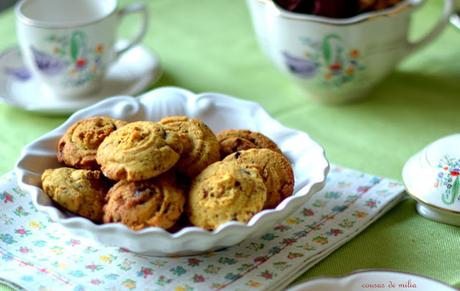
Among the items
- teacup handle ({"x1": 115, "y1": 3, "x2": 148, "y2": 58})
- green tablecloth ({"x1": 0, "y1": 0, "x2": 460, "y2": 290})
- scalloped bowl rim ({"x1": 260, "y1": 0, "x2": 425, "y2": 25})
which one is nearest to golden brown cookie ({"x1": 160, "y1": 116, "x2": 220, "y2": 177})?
green tablecloth ({"x1": 0, "y1": 0, "x2": 460, "y2": 290})

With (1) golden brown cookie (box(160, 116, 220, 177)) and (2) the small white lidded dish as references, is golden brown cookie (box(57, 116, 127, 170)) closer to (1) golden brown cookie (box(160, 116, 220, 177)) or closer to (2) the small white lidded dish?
(1) golden brown cookie (box(160, 116, 220, 177))

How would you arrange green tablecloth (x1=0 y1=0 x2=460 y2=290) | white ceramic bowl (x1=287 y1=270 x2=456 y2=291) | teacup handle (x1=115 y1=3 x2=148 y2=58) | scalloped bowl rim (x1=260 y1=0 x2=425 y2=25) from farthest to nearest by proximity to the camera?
teacup handle (x1=115 y1=3 x2=148 y2=58) → scalloped bowl rim (x1=260 y1=0 x2=425 y2=25) → green tablecloth (x1=0 y1=0 x2=460 y2=290) → white ceramic bowl (x1=287 y1=270 x2=456 y2=291)

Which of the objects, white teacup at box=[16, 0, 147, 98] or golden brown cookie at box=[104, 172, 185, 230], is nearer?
golden brown cookie at box=[104, 172, 185, 230]

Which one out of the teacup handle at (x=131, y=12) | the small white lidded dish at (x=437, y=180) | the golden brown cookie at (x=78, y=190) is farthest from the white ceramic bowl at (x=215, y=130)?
the teacup handle at (x=131, y=12)

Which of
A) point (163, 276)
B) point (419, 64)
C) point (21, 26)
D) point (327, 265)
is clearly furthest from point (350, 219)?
point (21, 26)

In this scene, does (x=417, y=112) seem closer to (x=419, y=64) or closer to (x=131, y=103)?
(x=419, y=64)

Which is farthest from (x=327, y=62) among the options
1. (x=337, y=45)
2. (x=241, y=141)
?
(x=241, y=141)

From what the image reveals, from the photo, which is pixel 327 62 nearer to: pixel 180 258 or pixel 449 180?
pixel 449 180

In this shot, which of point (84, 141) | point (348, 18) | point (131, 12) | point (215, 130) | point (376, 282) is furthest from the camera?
point (131, 12)
